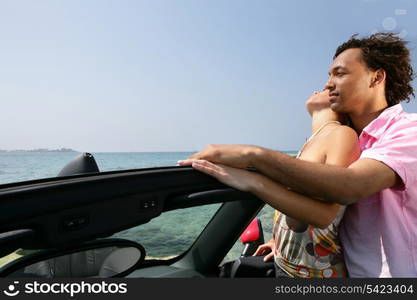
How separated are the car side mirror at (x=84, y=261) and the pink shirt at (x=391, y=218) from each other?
1.05 m

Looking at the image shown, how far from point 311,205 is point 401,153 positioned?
502 millimetres

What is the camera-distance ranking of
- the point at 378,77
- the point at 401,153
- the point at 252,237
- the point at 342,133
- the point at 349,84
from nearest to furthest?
the point at 401,153
the point at 342,133
the point at 349,84
the point at 378,77
the point at 252,237

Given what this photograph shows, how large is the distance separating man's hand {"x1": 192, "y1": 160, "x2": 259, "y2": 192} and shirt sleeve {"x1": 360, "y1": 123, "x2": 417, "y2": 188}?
1.83 feet

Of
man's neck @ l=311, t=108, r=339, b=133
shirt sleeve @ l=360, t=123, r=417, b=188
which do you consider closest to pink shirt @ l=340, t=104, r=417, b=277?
shirt sleeve @ l=360, t=123, r=417, b=188

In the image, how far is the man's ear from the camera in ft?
6.42

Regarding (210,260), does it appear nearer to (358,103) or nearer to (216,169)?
(216,169)

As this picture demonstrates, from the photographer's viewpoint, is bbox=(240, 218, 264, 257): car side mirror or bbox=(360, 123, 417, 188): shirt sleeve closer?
bbox=(360, 123, 417, 188): shirt sleeve

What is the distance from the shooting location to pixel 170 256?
2.61 m

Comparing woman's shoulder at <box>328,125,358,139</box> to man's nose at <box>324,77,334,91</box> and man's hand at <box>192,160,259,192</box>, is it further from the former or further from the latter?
man's hand at <box>192,160,259,192</box>

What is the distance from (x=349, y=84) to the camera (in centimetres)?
188

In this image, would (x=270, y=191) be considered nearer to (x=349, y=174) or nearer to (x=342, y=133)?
(x=349, y=174)

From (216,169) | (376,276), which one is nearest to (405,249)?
(376,276)

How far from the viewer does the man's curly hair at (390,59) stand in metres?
1.98

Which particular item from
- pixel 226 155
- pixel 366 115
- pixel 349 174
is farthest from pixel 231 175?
pixel 366 115
